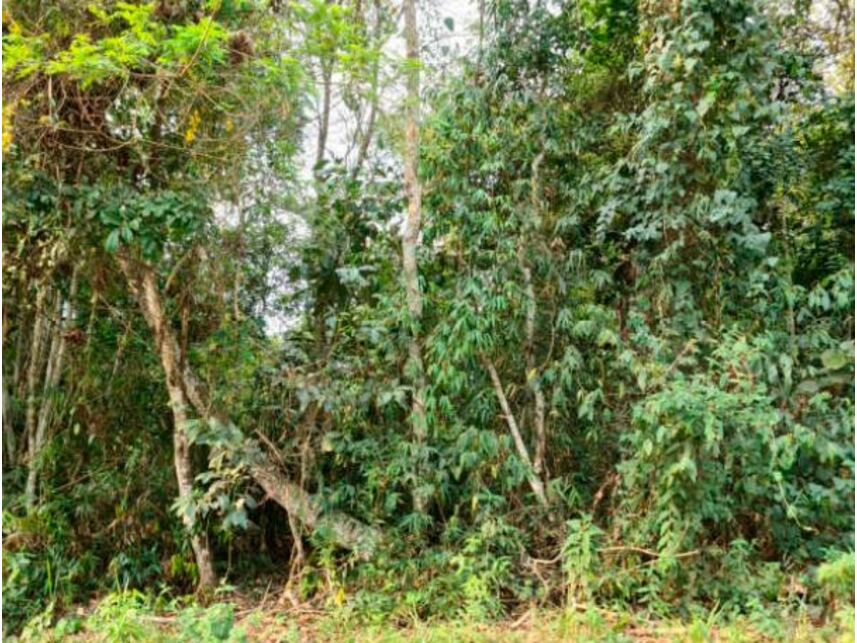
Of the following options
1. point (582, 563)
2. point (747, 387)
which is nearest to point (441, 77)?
point (747, 387)

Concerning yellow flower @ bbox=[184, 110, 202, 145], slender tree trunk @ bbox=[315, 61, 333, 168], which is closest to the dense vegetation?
yellow flower @ bbox=[184, 110, 202, 145]

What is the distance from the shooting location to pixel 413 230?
407 cm

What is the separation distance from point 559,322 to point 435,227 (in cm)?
95

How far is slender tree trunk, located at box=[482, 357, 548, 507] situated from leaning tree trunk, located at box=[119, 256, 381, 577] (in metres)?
0.94

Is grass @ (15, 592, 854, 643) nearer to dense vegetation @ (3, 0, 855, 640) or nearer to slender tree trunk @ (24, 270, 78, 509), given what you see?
dense vegetation @ (3, 0, 855, 640)

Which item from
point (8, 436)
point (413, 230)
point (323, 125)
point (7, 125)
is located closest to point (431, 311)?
point (413, 230)

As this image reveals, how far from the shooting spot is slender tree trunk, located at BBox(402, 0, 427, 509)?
12.5ft

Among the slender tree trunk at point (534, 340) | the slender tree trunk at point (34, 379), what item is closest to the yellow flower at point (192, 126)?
the slender tree trunk at point (34, 379)

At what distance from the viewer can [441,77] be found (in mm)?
4477

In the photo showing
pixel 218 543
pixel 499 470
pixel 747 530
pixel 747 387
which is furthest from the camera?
pixel 218 543

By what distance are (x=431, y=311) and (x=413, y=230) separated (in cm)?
51

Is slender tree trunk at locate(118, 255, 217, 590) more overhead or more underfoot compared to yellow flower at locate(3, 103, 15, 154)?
more underfoot

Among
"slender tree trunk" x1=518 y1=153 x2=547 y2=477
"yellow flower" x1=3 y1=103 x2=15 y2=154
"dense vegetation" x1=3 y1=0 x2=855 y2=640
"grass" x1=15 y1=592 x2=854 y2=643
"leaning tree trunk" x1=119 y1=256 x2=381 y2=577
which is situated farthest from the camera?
"slender tree trunk" x1=518 y1=153 x2=547 y2=477

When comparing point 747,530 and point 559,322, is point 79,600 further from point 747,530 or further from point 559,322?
point 747,530
